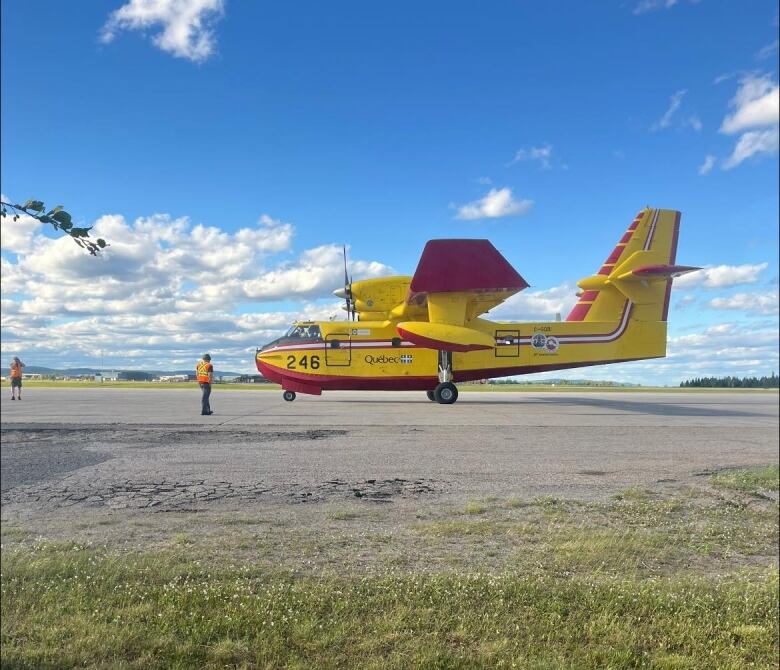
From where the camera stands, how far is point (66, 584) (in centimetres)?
420

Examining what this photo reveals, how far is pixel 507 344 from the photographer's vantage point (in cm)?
2286

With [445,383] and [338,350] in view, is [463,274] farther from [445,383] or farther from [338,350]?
[338,350]

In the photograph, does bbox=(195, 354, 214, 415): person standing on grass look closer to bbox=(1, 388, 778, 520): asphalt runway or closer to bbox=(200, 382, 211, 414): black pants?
bbox=(200, 382, 211, 414): black pants

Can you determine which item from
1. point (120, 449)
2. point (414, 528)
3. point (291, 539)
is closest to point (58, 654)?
point (291, 539)

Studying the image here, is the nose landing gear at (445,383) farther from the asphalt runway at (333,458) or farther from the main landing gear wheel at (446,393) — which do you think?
the asphalt runway at (333,458)

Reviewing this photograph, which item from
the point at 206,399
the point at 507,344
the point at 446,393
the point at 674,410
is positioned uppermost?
the point at 507,344

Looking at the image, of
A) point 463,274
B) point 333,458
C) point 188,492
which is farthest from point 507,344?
point 188,492

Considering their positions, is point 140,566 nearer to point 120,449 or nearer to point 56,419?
point 120,449

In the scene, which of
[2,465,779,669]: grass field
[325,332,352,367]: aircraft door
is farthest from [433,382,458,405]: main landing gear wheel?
[2,465,779,669]: grass field

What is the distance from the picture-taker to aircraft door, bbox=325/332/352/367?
22516 mm

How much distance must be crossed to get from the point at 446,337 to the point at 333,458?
11615 mm

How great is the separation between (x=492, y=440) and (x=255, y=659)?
27.7 feet

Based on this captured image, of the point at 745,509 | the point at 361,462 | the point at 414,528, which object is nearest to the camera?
the point at 414,528

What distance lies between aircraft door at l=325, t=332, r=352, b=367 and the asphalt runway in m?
7.50
